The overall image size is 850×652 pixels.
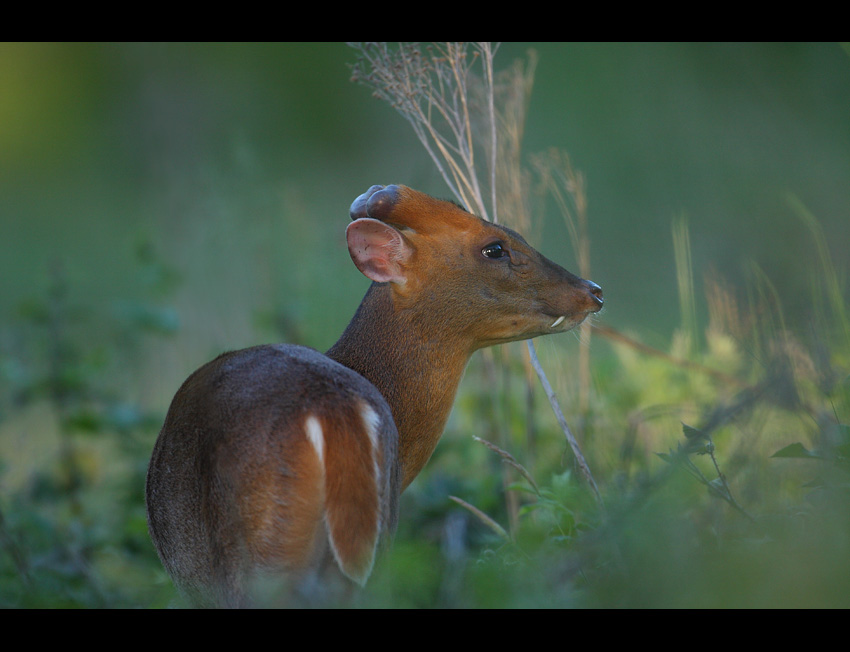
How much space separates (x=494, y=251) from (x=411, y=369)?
0.59 metres

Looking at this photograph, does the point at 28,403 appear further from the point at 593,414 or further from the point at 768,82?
the point at 768,82

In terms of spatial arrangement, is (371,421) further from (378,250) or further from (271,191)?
(271,191)

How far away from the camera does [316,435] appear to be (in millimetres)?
2566

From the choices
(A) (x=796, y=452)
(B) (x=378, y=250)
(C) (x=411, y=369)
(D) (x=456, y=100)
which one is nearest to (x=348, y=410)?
(C) (x=411, y=369)

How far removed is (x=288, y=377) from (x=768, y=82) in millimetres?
10578

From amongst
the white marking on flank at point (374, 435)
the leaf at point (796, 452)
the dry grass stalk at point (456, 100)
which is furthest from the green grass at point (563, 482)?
the dry grass stalk at point (456, 100)

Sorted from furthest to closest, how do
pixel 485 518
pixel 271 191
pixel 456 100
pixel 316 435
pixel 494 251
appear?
pixel 271 191 < pixel 456 100 < pixel 494 251 < pixel 485 518 < pixel 316 435

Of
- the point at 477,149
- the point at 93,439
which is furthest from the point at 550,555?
the point at 93,439

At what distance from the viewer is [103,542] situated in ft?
18.1

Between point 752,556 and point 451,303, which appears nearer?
point 752,556

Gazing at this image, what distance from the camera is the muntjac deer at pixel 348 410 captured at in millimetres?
2543

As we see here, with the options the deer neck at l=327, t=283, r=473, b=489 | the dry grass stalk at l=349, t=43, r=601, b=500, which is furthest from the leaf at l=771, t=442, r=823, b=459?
the deer neck at l=327, t=283, r=473, b=489

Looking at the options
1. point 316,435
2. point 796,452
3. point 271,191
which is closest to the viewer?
point 316,435

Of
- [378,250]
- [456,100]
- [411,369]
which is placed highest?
[456,100]
